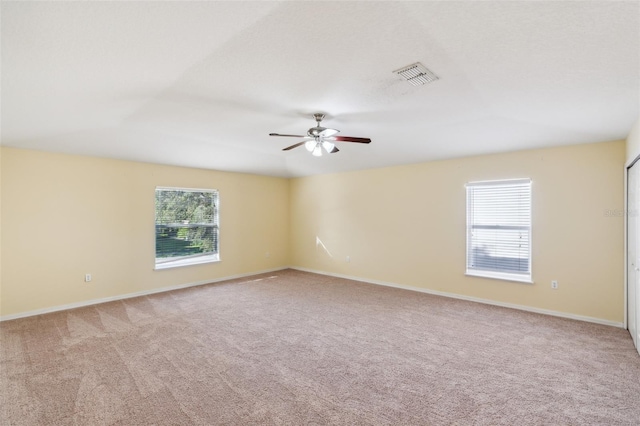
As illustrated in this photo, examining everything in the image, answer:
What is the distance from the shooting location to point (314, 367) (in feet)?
9.37

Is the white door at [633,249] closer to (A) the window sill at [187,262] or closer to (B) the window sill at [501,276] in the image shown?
(B) the window sill at [501,276]

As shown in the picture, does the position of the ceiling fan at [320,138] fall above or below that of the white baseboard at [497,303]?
above

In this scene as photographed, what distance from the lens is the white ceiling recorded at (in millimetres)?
1742

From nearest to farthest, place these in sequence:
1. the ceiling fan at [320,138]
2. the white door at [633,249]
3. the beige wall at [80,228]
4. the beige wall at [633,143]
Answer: the beige wall at [633,143] < the white door at [633,249] < the ceiling fan at [320,138] < the beige wall at [80,228]

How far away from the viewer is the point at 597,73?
233 cm

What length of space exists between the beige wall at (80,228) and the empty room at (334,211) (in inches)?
1.2

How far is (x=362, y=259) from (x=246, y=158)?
3.15 meters

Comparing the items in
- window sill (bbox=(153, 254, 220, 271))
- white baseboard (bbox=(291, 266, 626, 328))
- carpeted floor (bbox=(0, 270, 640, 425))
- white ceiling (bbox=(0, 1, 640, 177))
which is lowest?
carpeted floor (bbox=(0, 270, 640, 425))

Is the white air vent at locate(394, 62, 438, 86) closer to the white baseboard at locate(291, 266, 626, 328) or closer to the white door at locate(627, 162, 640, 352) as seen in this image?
the white door at locate(627, 162, 640, 352)

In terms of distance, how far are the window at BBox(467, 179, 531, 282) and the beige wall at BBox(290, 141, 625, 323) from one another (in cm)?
13

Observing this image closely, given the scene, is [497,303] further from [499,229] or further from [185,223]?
[185,223]

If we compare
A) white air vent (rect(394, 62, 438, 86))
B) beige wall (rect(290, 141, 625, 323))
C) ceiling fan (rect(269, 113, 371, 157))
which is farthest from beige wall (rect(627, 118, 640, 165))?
ceiling fan (rect(269, 113, 371, 157))

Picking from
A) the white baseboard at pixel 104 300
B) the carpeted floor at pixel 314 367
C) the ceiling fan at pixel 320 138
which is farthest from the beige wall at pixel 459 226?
the ceiling fan at pixel 320 138

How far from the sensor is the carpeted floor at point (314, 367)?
2199 mm
